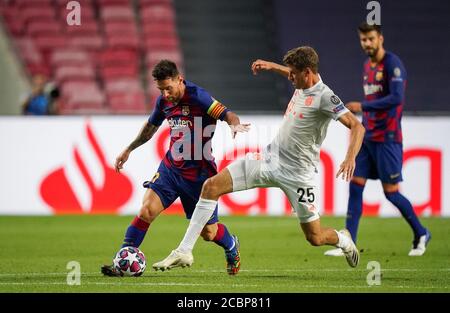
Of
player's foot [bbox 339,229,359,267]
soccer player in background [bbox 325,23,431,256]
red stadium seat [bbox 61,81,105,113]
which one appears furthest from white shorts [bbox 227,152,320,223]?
red stadium seat [bbox 61,81,105,113]

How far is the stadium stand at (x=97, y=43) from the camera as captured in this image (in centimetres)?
1861

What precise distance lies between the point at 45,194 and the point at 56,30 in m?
6.65

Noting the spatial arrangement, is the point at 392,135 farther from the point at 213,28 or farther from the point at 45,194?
the point at 213,28

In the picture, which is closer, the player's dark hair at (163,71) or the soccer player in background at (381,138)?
the player's dark hair at (163,71)

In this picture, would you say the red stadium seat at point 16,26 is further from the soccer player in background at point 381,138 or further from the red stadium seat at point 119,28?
the soccer player in background at point 381,138

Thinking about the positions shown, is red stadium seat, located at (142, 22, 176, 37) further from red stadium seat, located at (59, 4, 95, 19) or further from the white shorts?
the white shorts

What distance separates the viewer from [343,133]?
43.9 ft

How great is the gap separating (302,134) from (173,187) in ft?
3.62

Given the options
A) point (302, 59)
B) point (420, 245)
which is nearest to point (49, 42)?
point (420, 245)

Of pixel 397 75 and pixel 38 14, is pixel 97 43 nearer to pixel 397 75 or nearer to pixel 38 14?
pixel 38 14

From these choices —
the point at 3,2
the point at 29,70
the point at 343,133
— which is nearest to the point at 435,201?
the point at 343,133

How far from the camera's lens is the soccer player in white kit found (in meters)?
7.34

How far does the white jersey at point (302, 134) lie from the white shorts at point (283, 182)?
0.06 m

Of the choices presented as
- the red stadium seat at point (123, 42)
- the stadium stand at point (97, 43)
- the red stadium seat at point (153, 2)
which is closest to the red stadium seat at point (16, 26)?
the stadium stand at point (97, 43)
